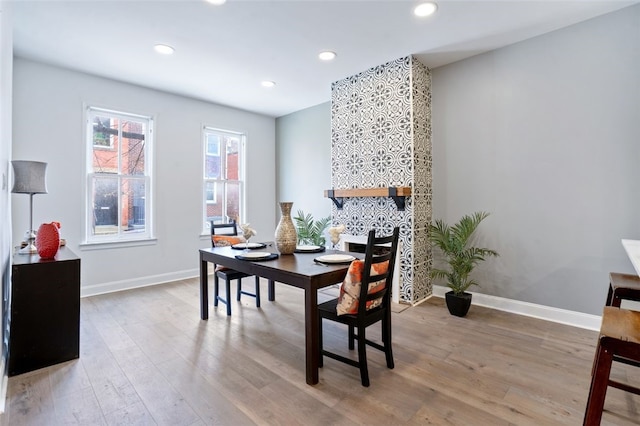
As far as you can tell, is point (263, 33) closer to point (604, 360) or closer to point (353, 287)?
point (353, 287)

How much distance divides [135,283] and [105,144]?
6.31 ft

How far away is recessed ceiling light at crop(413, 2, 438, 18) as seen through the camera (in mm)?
2639

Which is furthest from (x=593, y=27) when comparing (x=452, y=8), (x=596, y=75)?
(x=452, y=8)

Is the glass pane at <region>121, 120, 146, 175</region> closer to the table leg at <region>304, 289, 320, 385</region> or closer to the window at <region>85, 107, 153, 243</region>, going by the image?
the window at <region>85, 107, 153, 243</region>

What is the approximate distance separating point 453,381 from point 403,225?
185cm

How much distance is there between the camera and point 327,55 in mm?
3555

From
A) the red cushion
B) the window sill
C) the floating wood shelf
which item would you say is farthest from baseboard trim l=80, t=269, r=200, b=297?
the red cushion

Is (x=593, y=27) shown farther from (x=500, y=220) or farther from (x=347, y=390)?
(x=347, y=390)

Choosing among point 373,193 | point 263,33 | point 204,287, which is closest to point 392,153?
point 373,193

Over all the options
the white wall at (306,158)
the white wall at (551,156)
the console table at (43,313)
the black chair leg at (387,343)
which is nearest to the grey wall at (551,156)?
the white wall at (551,156)

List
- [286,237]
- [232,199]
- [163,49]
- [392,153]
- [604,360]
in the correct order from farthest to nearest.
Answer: [232,199]
[392,153]
[163,49]
[286,237]
[604,360]

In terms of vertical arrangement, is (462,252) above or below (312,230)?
below

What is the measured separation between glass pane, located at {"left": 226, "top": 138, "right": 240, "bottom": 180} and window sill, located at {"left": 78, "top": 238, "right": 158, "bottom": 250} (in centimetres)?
168

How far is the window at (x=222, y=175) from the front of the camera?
5.26 metres
